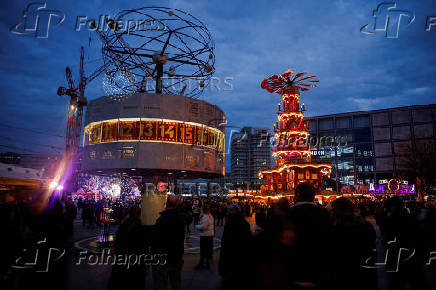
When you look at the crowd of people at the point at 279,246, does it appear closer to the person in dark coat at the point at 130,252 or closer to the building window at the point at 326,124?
the person in dark coat at the point at 130,252

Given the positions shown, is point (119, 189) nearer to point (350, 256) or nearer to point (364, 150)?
point (350, 256)

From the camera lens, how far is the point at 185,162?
85.5 ft

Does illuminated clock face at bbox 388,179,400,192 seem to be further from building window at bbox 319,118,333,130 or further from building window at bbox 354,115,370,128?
building window at bbox 319,118,333,130

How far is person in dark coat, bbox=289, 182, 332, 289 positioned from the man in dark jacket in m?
2.98

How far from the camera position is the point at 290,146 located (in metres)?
42.7

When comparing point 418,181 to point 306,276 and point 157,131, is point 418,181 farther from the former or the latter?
point 306,276

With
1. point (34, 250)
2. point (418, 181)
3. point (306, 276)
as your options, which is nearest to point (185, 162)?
point (34, 250)

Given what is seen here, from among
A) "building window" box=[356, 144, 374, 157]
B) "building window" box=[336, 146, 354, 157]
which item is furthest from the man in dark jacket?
"building window" box=[356, 144, 374, 157]

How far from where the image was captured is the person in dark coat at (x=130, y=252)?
15.4 ft

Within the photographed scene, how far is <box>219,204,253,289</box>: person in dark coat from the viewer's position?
13.7 feet

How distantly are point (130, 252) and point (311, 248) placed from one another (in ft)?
10.7

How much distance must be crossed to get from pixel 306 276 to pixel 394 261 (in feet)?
10.7

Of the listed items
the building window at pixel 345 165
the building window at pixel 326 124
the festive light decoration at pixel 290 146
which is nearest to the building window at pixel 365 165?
the building window at pixel 345 165

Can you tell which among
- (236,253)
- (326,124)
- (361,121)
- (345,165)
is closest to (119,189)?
(236,253)
